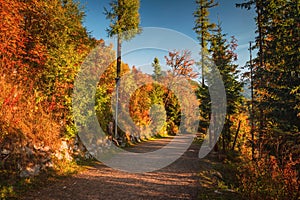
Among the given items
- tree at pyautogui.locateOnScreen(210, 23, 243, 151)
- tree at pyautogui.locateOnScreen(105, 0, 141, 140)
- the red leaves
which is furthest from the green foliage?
the red leaves

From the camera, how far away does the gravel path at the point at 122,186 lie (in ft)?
19.0

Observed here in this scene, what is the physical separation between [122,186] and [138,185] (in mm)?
557

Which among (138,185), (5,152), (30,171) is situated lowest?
(138,185)

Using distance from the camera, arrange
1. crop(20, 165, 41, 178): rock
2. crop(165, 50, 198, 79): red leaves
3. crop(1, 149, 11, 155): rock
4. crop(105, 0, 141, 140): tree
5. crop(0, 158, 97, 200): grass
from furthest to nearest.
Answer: crop(165, 50, 198, 79): red leaves, crop(105, 0, 141, 140): tree, crop(20, 165, 41, 178): rock, crop(1, 149, 11, 155): rock, crop(0, 158, 97, 200): grass

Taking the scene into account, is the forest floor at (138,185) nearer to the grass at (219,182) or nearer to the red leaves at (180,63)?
the grass at (219,182)

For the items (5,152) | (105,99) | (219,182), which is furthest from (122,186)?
(105,99)

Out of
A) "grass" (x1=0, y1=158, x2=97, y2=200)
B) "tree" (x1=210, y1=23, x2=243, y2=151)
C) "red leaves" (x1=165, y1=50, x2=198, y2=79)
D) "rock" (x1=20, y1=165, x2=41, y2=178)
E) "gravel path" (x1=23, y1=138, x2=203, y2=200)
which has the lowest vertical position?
"gravel path" (x1=23, y1=138, x2=203, y2=200)

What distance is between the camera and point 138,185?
269 inches

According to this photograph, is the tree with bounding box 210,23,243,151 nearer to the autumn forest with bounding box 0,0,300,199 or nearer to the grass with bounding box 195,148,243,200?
the autumn forest with bounding box 0,0,300,199

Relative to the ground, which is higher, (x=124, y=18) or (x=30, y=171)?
(x=124, y=18)

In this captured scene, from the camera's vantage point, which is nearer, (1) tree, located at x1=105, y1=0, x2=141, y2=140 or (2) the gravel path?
(2) the gravel path

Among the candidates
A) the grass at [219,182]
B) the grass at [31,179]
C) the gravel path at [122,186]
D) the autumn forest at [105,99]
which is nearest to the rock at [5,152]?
the autumn forest at [105,99]

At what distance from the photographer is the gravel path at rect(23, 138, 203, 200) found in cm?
579

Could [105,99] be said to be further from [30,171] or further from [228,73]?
[228,73]
